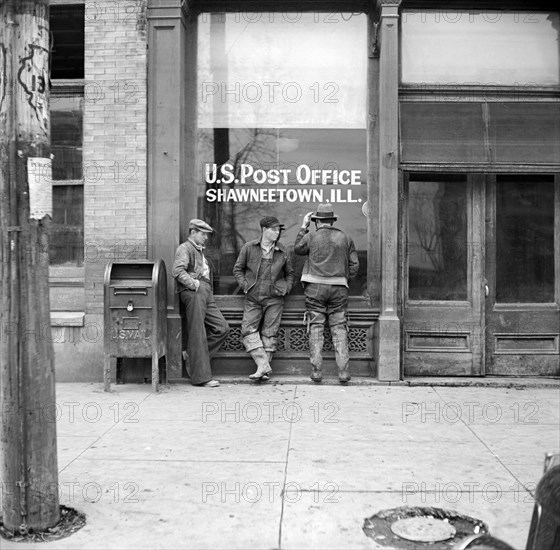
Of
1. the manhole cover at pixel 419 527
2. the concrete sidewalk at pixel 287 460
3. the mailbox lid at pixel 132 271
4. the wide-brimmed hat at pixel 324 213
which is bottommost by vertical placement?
the manhole cover at pixel 419 527

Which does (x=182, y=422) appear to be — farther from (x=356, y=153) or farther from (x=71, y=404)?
(x=356, y=153)

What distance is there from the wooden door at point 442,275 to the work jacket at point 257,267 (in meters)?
1.57

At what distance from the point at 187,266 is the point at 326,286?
5.87ft

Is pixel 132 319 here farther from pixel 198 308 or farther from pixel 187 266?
pixel 187 266

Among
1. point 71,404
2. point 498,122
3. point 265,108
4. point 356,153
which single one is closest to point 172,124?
point 265,108

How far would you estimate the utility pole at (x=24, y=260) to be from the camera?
12.6ft

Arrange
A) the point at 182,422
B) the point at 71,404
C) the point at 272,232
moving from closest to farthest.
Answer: the point at 182,422 → the point at 71,404 → the point at 272,232

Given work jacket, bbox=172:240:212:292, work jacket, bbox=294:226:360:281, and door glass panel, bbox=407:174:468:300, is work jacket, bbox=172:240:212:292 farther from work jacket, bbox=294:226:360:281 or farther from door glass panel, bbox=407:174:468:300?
door glass panel, bbox=407:174:468:300

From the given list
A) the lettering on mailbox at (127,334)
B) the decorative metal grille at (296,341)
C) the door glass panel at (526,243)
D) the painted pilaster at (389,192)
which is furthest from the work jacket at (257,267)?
the door glass panel at (526,243)

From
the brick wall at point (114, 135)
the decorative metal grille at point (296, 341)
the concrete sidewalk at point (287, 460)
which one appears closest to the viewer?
the concrete sidewalk at point (287, 460)

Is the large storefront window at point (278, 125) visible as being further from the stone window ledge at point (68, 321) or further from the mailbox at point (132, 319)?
the stone window ledge at point (68, 321)

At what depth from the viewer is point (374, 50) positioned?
28.3 ft

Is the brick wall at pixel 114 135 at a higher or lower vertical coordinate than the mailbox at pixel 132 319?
higher

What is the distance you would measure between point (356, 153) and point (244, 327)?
2.80m
